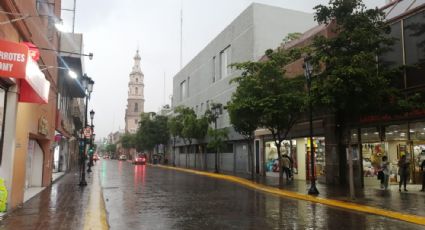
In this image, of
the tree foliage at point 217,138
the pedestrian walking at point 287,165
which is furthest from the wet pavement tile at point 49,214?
the tree foliage at point 217,138

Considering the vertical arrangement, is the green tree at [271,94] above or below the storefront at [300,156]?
above

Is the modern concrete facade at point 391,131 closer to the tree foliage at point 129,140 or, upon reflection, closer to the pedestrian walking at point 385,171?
the pedestrian walking at point 385,171

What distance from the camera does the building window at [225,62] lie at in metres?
40.9

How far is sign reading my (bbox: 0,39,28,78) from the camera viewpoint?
27.5 ft

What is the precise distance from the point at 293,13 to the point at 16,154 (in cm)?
3022

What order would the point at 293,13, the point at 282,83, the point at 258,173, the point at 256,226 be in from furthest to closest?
1. the point at 293,13
2. the point at 258,173
3. the point at 282,83
4. the point at 256,226

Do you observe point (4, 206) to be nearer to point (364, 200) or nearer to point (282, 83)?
point (364, 200)

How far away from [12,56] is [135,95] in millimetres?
140463

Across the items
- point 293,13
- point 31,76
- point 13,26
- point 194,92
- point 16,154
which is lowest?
point 16,154

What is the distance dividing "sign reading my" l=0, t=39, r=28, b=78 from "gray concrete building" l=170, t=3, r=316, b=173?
26.7m

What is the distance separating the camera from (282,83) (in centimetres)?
2252

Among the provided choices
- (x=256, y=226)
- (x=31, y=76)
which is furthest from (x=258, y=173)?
(x=31, y=76)

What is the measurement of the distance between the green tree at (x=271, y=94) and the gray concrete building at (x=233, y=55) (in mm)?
11561

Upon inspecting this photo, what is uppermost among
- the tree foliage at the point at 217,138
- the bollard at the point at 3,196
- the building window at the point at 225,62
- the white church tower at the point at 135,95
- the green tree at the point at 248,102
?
the white church tower at the point at 135,95
